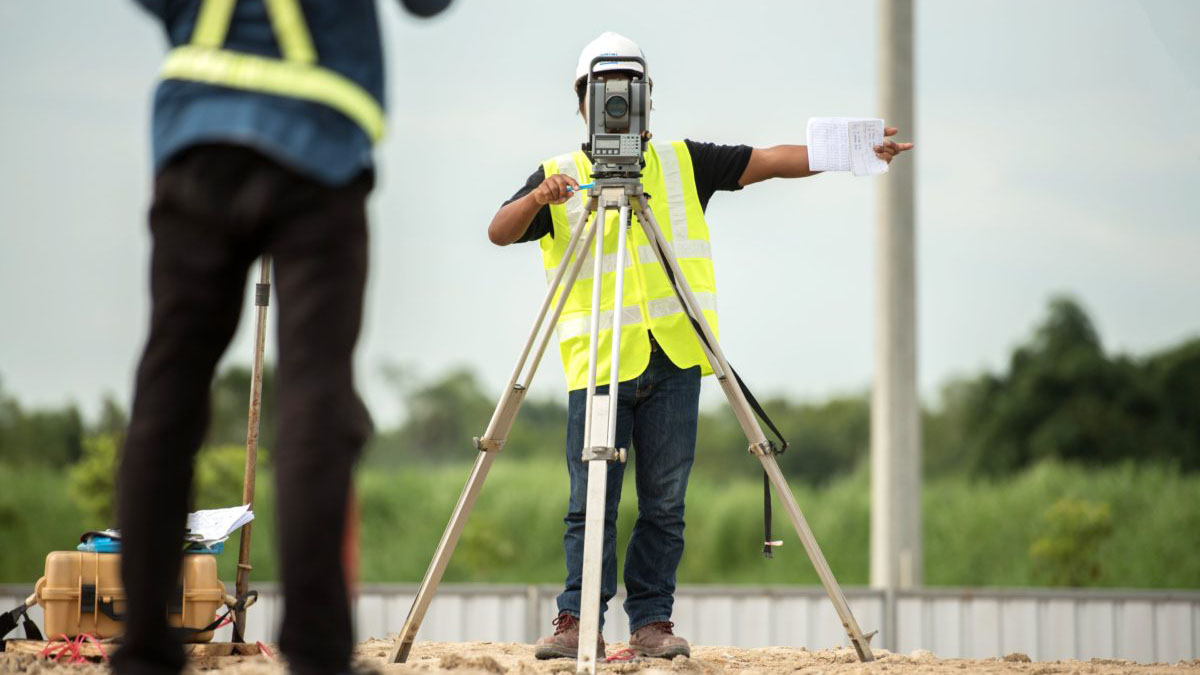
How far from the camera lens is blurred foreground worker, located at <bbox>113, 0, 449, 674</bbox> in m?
2.26

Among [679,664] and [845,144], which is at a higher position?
[845,144]

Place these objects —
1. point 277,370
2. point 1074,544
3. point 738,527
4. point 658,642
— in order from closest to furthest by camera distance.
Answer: point 277,370
point 658,642
point 1074,544
point 738,527

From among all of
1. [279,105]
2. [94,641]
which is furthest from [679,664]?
[279,105]

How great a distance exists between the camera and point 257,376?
4.42 meters

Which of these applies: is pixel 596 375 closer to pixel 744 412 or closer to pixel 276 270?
pixel 744 412

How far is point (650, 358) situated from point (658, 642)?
84 centimetres

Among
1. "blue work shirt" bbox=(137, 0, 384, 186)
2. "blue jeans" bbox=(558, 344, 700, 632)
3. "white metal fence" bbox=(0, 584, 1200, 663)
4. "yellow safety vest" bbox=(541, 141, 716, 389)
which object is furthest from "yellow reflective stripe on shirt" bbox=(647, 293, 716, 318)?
"white metal fence" bbox=(0, 584, 1200, 663)

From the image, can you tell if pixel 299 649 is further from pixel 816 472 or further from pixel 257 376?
pixel 816 472

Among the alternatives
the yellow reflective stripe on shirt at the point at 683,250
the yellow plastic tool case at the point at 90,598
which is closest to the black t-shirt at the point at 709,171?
the yellow reflective stripe on shirt at the point at 683,250

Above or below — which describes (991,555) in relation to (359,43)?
below

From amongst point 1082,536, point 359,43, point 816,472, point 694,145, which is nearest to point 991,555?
point 1082,536

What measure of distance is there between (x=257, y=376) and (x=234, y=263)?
2.09 metres

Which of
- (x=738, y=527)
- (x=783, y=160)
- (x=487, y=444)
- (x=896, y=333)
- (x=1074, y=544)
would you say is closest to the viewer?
(x=487, y=444)

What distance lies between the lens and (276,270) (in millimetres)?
2354
